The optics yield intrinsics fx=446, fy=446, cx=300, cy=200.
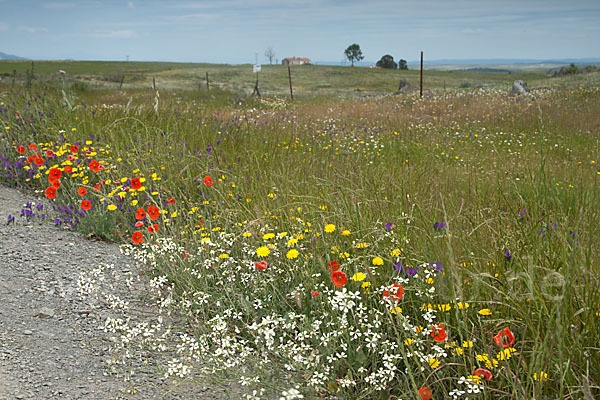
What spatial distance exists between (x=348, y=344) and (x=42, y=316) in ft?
5.96

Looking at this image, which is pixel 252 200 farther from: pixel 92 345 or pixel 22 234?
pixel 22 234

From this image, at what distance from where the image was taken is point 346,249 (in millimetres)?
2582

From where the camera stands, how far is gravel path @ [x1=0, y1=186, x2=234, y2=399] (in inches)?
80.7

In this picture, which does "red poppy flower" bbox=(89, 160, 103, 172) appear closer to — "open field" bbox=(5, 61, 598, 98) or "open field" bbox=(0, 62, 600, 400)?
"open field" bbox=(0, 62, 600, 400)

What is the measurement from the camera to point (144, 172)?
14.1 feet

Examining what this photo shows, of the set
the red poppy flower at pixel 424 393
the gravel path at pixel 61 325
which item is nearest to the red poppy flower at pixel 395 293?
the red poppy flower at pixel 424 393

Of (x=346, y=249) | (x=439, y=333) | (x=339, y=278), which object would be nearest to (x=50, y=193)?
(x=346, y=249)

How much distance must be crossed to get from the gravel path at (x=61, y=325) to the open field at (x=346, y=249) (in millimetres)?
155

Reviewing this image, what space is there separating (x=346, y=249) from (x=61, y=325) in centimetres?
168

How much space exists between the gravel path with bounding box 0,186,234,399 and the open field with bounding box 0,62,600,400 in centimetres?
15

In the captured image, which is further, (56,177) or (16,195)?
(16,195)

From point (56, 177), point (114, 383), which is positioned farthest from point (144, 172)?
point (114, 383)

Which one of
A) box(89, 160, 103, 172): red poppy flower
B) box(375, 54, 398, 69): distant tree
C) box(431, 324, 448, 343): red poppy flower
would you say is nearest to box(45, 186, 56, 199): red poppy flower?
box(89, 160, 103, 172): red poppy flower

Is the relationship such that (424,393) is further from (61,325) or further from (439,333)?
(61,325)
